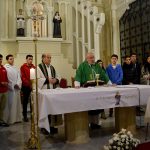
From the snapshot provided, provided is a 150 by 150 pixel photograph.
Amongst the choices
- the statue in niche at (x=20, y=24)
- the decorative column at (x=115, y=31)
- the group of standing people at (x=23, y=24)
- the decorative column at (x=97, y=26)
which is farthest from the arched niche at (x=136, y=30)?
the statue in niche at (x=20, y=24)

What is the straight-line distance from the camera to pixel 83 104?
4.29 metres

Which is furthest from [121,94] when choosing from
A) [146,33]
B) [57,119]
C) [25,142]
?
[146,33]

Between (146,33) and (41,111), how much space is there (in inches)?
257

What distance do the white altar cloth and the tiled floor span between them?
490mm

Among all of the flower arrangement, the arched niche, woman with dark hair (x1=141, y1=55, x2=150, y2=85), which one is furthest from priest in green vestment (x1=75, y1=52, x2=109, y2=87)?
the arched niche

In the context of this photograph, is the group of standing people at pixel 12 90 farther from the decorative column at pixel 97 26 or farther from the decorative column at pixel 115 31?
the decorative column at pixel 115 31

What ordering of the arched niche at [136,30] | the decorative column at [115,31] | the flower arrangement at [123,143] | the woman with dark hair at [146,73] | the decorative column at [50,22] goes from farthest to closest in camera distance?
the decorative column at [115,31]
the decorative column at [50,22]
the arched niche at [136,30]
the woman with dark hair at [146,73]
the flower arrangement at [123,143]

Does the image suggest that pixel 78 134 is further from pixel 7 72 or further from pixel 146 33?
pixel 146 33

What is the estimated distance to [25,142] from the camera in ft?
15.0

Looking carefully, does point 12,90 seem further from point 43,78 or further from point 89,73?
point 89,73

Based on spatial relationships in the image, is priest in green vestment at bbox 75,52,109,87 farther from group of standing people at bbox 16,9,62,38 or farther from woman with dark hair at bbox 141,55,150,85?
group of standing people at bbox 16,9,62,38

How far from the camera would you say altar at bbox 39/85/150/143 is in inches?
161

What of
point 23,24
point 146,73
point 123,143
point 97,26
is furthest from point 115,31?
point 123,143

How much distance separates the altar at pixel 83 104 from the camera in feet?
13.4
